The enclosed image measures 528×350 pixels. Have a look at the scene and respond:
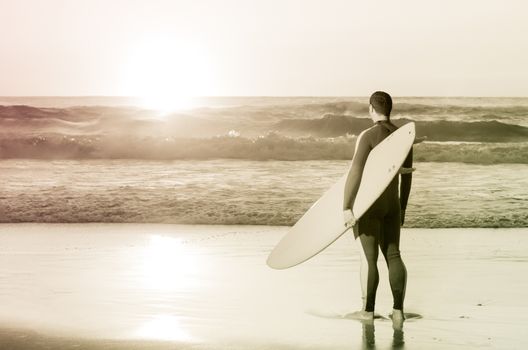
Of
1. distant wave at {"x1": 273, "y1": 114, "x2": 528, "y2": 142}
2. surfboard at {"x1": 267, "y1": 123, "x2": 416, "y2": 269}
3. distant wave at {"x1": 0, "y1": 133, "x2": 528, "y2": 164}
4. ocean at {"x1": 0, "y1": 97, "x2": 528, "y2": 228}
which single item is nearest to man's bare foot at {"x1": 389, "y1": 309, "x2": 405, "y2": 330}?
surfboard at {"x1": 267, "y1": 123, "x2": 416, "y2": 269}

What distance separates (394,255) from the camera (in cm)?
270

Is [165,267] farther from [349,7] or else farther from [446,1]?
[446,1]

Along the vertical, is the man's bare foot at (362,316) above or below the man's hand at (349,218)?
below

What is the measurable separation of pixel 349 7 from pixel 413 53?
1.90 ft

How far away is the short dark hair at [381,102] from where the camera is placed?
106 inches

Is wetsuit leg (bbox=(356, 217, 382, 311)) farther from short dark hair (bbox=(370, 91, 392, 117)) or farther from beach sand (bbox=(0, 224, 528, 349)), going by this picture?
short dark hair (bbox=(370, 91, 392, 117))

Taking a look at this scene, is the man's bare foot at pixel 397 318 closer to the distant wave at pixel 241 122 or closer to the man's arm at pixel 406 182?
the man's arm at pixel 406 182

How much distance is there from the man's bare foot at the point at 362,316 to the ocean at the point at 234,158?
2288 millimetres

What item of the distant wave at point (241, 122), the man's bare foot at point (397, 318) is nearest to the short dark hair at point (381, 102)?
the man's bare foot at point (397, 318)

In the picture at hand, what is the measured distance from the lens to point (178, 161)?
7203 millimetres

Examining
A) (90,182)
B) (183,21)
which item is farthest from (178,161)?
(183,21)

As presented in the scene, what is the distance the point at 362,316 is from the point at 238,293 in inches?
25.8

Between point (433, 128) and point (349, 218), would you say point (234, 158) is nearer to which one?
point (433, 128)

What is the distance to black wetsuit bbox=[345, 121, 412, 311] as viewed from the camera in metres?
2.67
